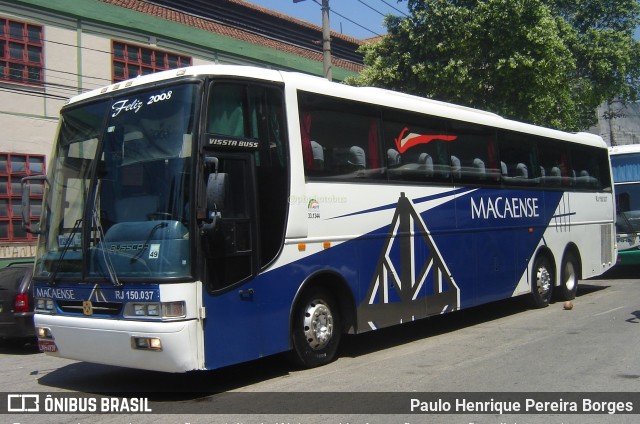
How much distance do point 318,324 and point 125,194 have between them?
2.86 metres

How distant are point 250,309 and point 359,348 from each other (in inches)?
124

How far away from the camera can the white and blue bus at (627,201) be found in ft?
57.7

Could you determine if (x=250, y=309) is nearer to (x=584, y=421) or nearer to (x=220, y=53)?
(x=584, y=421)

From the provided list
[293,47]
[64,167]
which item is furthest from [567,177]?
[293,47]

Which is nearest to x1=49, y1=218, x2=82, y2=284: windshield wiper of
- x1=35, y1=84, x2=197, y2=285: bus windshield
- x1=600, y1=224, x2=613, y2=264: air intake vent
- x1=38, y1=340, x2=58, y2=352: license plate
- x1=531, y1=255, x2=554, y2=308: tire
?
x1=35, y1=84, x2=197, y2=285: bus windshield

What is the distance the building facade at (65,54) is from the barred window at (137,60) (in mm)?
31

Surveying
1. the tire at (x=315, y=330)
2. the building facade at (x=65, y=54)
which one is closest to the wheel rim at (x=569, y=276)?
the tire at (x=315, y=330)

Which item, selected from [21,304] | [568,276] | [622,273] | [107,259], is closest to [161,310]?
[107,259]

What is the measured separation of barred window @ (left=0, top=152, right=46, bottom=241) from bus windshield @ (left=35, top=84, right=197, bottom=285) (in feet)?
37.4

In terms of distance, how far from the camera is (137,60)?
20172 mm

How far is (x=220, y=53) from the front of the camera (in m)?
22.5

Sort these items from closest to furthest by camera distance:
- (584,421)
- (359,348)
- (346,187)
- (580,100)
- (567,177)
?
(584,421) < (346,187) < (359,348) < (567,177) < (580,100)

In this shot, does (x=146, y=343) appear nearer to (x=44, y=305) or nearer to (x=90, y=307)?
(x=90, y=307)

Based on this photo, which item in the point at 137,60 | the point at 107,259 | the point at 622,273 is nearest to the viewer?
the point at 107,259
